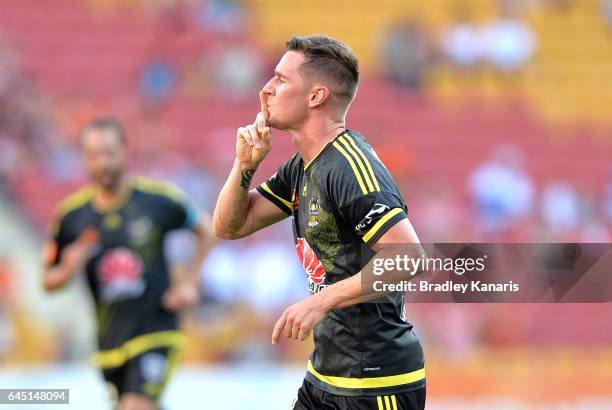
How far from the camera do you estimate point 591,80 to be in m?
16.3

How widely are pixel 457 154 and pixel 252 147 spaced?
33.8ft

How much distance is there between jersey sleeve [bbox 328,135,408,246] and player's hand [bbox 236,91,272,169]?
1.17ft

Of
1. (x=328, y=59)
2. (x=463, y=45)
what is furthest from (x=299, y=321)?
(x=463, y=45)

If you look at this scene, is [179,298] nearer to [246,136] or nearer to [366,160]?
[246,136]

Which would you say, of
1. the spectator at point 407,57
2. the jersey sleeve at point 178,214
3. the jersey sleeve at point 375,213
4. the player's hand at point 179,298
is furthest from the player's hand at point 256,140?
the spectator at point 407,57

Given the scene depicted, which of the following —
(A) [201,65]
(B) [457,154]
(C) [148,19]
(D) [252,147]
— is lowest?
(D) [252,147]

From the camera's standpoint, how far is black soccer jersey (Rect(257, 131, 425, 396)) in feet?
13.8

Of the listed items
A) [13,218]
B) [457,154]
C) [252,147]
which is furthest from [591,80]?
[252,147]

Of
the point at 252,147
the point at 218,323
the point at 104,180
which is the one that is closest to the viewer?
the point at 252,147

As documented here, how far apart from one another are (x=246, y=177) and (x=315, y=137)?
0.41 metres

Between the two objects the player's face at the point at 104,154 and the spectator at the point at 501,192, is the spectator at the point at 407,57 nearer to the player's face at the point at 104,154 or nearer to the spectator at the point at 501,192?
the spectator at the point at 501,192

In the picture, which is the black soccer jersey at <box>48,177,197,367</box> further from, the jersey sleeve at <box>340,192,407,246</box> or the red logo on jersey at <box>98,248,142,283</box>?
the jersey sleeve at <box>340,192,407,246</box>

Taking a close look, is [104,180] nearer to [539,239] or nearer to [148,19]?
[539,239]

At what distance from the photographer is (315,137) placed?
14.6ft
